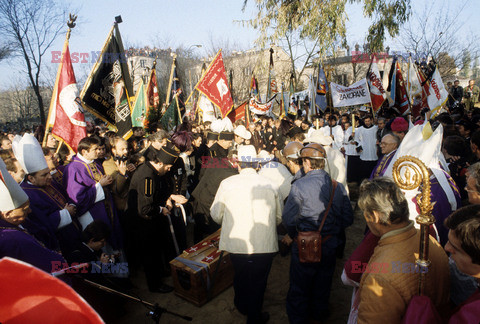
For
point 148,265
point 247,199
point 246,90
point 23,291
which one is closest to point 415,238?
point 247,199

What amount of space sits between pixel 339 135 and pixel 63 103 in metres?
8.10

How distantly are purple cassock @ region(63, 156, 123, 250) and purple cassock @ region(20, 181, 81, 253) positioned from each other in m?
0.23

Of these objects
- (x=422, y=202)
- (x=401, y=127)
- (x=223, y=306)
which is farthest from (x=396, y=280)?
(x=401, y=127)

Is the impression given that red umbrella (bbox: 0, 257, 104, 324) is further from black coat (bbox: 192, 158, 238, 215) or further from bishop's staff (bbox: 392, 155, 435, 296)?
black coat (bbox: 192, 158, 238, 215)

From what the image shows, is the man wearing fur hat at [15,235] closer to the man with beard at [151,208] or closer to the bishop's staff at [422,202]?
the man with beard at [151,208]

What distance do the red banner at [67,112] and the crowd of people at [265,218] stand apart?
59cm

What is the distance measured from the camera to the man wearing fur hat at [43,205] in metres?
2.96

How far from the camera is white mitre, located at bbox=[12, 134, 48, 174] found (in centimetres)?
307

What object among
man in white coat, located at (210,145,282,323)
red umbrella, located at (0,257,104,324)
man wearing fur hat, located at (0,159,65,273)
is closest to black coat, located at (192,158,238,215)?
man in white coat, located at (210,145,282,323)

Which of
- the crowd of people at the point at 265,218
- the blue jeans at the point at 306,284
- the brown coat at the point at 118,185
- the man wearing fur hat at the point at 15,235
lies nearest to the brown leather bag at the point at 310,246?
the crowd of people at the point at 265,218

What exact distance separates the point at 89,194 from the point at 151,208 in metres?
0.85

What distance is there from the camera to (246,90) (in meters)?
33.8

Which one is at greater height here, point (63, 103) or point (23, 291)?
point (63, 103)

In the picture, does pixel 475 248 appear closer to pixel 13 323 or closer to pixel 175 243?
pixel 13 323
